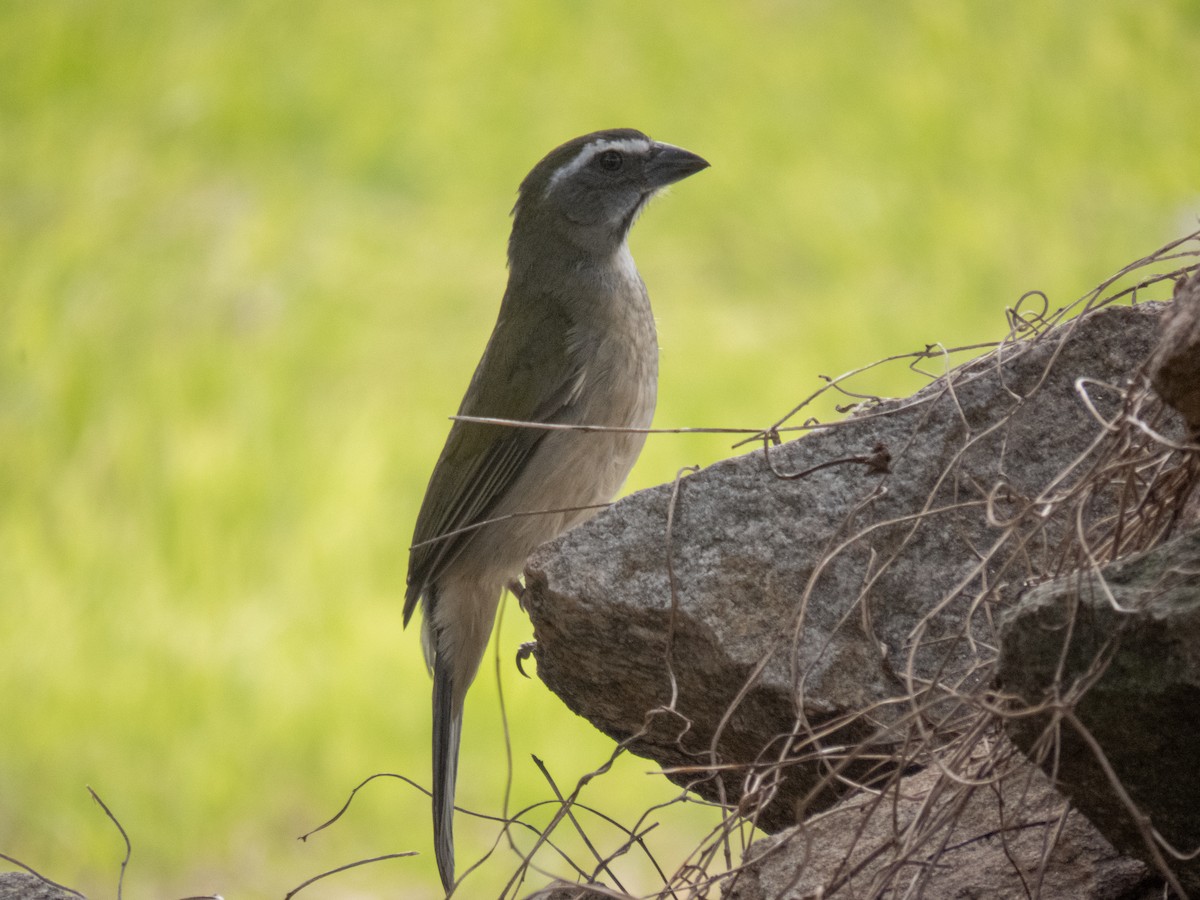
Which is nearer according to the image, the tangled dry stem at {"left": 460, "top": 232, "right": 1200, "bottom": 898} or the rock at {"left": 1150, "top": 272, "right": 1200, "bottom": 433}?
the rock at {"left": 1150, "top": 272, "right": 1200, "bottom": 433}

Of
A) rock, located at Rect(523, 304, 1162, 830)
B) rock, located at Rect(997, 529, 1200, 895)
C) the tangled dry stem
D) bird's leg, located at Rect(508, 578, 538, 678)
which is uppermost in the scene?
bird's leg, located at Rect(508, 578, 538, 678)

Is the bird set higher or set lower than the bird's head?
lower

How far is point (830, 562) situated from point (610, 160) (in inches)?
98.8

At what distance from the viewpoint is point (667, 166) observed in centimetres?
529

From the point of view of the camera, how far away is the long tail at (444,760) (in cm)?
443

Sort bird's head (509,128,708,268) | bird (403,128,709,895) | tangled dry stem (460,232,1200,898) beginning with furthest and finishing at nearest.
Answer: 1. bird's head (509,128,708,268)
2. bird (403,128,709,895)
3. tangled dry stem (460,232,1200,898)

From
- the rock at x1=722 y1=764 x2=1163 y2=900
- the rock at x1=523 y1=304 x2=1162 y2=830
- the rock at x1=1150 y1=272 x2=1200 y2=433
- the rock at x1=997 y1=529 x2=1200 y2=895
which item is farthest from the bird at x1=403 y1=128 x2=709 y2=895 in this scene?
the rock at x1=1150 y1=272 x2=1200 y2=433

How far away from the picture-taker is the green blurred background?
7773 mm

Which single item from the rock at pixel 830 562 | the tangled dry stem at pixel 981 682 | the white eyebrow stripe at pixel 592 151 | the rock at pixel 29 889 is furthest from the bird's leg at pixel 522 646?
the white eyebrow stripe at pixel 592 151

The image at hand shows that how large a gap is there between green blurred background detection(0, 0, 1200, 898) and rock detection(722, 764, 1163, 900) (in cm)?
459

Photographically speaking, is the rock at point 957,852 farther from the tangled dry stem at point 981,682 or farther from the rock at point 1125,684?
the rock at point 1125,684

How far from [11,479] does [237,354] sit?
5.05 feet

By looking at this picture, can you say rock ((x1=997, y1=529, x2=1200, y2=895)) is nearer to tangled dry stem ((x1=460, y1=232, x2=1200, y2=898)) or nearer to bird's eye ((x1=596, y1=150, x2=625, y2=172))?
tangled dry stem ((x1=460, y1=232, x2=1200, y2=898))

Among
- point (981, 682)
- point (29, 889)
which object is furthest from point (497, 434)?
point (981, 682)
